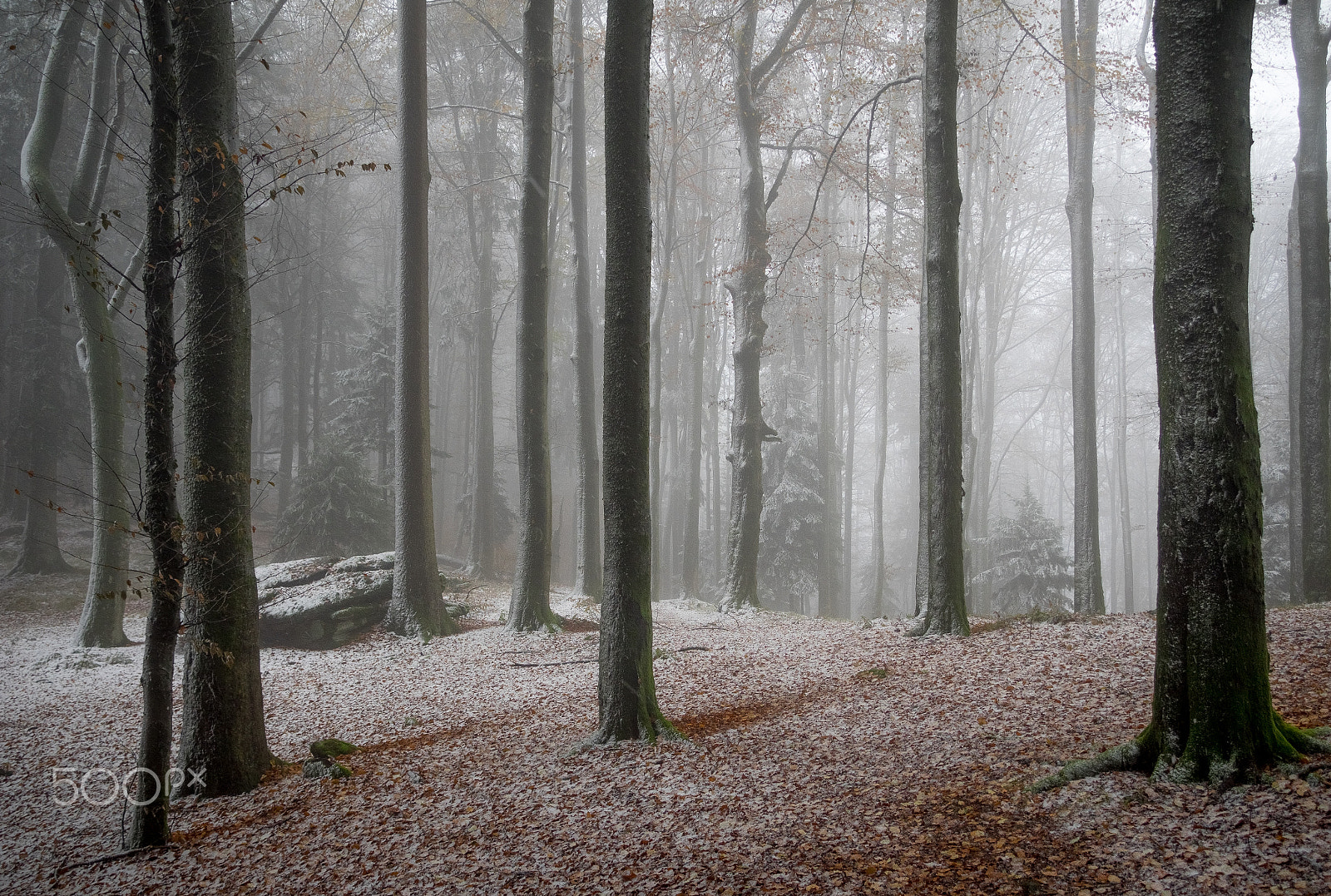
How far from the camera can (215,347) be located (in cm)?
535

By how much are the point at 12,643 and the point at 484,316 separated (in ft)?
40.9

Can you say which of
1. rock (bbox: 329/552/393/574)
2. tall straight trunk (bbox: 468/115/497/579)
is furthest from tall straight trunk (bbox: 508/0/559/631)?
tall straight trunk (bbox: 468/115/497/579)

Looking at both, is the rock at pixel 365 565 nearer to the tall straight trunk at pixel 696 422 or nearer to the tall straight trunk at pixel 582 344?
the tall straight trunk at pixel 582 344

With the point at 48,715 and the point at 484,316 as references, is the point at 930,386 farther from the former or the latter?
the point at 484,316

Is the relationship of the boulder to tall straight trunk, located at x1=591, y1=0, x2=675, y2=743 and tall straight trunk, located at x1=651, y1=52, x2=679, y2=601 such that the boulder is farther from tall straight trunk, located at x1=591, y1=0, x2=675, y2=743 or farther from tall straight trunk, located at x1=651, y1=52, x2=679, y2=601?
tall straight trunk, located at x1=591, y1=0, x2=675, y2=743

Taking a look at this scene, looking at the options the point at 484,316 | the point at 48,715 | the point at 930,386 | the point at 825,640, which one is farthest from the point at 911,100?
the point at 48,715

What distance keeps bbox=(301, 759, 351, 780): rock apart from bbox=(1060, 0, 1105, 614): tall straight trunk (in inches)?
423

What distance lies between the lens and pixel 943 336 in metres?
8.13

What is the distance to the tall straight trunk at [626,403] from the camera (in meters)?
5.52

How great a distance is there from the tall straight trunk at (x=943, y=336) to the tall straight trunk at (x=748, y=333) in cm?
531

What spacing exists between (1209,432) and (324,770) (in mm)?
6300

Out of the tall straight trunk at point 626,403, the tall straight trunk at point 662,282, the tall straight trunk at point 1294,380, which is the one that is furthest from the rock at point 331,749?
the tall straight trunk at point 1294,380

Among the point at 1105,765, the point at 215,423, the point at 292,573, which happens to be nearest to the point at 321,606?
the point at 292,573

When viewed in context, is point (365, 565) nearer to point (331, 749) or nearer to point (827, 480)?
point (331, 749)
